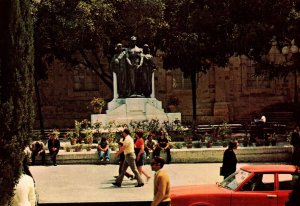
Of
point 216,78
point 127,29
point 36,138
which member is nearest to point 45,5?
point 127,29

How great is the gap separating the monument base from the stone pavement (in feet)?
15.0

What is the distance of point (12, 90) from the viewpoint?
6.86 meters

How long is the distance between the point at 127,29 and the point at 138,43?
4.02 ft

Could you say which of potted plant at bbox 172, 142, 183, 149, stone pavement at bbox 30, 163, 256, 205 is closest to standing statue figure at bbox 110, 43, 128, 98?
potted plant at bbox 172, 142, 183, 149

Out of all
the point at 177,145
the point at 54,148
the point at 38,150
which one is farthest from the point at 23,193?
the point at 177,145

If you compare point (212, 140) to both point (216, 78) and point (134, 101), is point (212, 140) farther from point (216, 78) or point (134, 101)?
point (216, 78)

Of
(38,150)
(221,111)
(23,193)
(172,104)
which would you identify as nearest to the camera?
(23,193)

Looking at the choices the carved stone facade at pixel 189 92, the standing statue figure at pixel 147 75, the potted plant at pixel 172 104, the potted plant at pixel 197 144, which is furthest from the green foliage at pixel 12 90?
the carved stone facade at pixel 189 92

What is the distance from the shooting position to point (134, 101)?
917 inches

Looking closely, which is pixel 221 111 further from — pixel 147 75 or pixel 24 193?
pixel 24 193

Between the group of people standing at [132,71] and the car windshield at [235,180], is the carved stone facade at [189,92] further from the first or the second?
the car windshield at [235,180]

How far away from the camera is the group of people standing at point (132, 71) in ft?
77.2

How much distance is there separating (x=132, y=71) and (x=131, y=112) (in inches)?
64.3

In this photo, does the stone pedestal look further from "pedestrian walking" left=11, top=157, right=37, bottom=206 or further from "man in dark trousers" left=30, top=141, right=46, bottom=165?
"pedestrian walking" left=11, top=157, right=37, bottom=206
